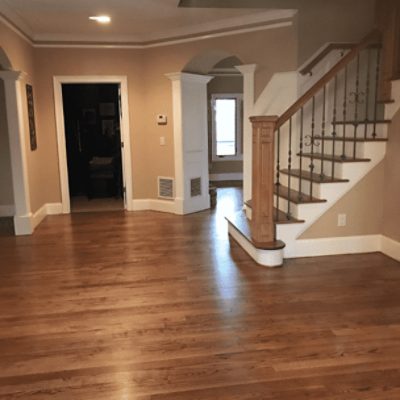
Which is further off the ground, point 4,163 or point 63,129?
point 63,129

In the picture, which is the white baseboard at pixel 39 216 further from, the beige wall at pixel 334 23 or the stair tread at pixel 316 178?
the beige wall at pixel 334 23

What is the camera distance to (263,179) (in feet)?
13.2

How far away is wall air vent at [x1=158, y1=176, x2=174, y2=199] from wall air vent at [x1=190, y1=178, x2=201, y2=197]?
0.31 meters

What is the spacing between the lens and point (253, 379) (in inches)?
89.7

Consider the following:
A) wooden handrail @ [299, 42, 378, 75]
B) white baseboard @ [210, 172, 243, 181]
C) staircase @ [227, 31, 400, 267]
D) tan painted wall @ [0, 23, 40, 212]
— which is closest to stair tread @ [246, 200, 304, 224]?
staircase @ [227, 31, 400, 267]

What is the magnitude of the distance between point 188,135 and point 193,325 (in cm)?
406

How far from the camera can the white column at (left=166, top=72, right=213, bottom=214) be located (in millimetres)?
6367

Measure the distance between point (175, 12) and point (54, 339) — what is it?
13.1 feet

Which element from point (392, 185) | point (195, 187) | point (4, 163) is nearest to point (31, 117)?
point (4, 163)

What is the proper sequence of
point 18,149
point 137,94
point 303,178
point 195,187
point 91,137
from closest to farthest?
point 303,178 → point 18,149 → point 137,94 → point 195,187 → point 91,137

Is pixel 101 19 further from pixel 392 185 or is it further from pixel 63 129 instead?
pixel 392 185

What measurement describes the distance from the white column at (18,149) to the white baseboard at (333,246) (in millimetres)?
3356

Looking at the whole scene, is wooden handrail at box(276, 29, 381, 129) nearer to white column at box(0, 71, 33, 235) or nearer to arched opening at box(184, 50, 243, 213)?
white column at box(0, 71, 33, 235)

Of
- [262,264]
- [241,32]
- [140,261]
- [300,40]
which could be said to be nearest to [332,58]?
[300,40]
